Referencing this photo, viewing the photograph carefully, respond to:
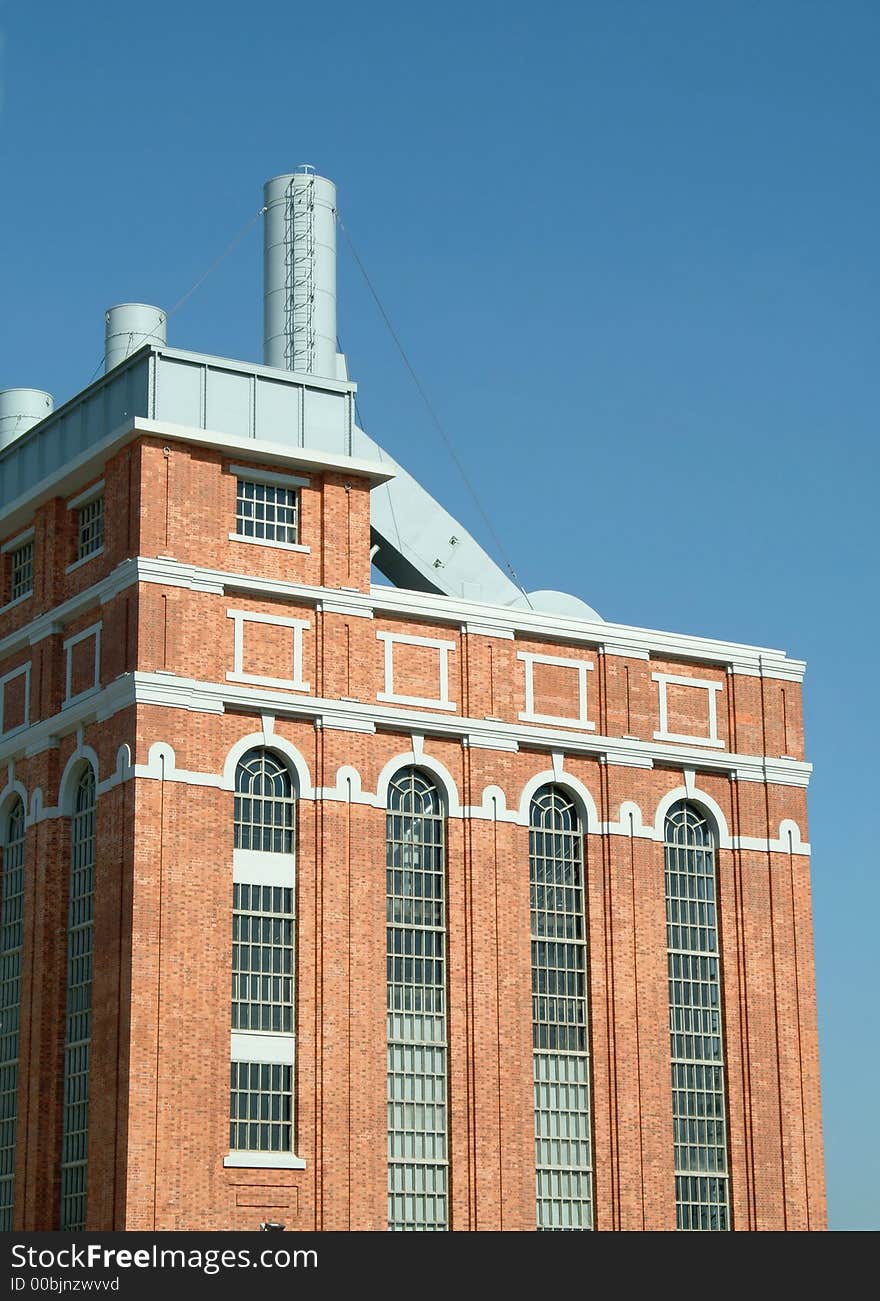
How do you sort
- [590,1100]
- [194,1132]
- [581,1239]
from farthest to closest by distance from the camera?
[590,1100] → [194,1132] → [581,1239]

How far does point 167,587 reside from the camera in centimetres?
4497

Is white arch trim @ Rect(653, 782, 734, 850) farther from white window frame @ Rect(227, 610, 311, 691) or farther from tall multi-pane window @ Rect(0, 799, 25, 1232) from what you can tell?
tall multi-pane window @ Rect(0, 799, 25, 1232)

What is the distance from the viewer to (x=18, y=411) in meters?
54.7

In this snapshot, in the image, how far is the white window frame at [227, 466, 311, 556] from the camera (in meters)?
46.5

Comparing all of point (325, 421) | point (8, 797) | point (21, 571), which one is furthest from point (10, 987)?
point (325, 421)

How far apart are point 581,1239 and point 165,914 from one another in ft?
35.5

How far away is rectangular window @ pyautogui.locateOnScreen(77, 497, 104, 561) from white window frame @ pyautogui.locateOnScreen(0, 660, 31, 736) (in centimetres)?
277

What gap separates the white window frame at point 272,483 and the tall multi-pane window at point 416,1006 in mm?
5168

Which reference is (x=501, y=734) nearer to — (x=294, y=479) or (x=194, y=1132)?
(x=294, y=479)

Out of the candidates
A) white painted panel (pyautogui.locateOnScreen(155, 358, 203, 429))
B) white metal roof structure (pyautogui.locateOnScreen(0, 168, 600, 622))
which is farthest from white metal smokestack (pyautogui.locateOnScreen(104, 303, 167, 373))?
white painted panel (pyautogui.locateOnScreen(155, 358, 203, 429))

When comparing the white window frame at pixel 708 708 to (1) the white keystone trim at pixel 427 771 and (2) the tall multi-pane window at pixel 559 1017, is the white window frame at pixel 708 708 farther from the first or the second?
(1) the white keystone trim at pixel 427 771

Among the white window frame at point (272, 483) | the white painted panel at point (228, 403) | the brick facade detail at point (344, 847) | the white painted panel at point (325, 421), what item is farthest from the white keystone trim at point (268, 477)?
the white painted panel at point (325, 421)

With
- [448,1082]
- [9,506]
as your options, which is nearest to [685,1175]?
[448,1082]

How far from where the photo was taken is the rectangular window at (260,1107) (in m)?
43.8
